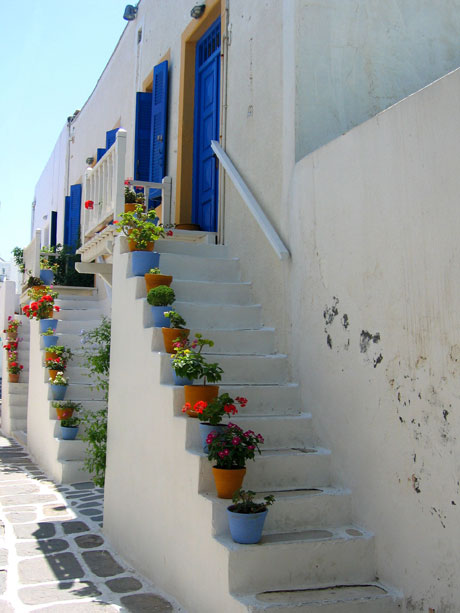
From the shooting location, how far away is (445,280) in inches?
127

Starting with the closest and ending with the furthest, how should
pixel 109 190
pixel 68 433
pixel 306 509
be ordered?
pixel 306 509 → pixel 109 190 → pixel 68 433

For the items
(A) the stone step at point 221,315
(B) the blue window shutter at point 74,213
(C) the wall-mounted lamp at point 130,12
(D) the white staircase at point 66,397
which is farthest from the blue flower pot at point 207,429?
(B) the blue window shutter at point 74,213

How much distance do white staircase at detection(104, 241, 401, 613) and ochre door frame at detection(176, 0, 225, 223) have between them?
2440 millimetres

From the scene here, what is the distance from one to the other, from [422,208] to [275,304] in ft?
7.20

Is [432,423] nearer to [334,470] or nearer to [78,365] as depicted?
[334,470]

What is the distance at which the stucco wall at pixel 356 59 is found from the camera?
5230 millimetres

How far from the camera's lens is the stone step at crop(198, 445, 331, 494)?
13.6ft

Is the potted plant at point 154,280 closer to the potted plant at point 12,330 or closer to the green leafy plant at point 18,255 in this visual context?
the potted plant at point 12,330

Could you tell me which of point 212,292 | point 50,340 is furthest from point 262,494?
point 50,340

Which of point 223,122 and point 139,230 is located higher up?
point 223,122

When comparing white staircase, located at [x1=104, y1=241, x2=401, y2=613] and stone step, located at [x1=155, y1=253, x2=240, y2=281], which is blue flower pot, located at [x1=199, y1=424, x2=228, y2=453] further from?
stone step, located at [x1=155, y1=253, x2=240, y2=281]

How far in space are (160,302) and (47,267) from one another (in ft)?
24.2

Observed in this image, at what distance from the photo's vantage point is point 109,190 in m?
7.39

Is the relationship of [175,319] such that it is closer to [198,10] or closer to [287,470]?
[287,470]
